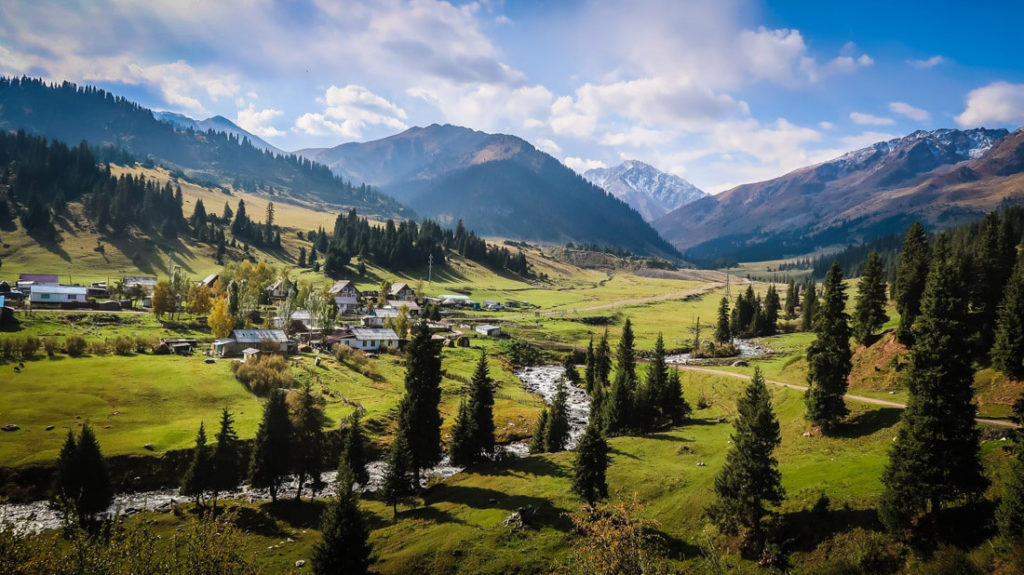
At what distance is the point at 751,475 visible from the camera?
28.8 meters

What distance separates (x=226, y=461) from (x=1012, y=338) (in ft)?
229

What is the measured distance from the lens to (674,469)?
145 ft

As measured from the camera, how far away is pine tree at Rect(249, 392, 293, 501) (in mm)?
41969

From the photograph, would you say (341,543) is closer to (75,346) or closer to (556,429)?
(556,429)

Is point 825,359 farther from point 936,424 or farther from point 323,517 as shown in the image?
point 323,517

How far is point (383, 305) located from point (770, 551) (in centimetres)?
12475

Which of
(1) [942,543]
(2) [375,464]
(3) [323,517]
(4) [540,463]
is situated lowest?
(2) [375,464]

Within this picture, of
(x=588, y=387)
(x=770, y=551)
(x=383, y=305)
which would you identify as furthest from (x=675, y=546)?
(x=383, y=305)

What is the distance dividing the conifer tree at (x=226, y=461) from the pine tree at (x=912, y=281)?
6819 centimetres

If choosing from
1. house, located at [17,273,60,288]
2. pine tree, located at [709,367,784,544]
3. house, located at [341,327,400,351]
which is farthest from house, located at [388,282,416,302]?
pine tree, located at [709,367,784,544]

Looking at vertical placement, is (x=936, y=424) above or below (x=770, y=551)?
above

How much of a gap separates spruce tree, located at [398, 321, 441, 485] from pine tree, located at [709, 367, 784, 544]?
26.7 meters

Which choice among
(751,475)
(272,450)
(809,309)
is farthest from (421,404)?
(809,309)

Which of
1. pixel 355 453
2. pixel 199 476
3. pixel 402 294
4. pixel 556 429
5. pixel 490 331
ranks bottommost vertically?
pixel 199 476
